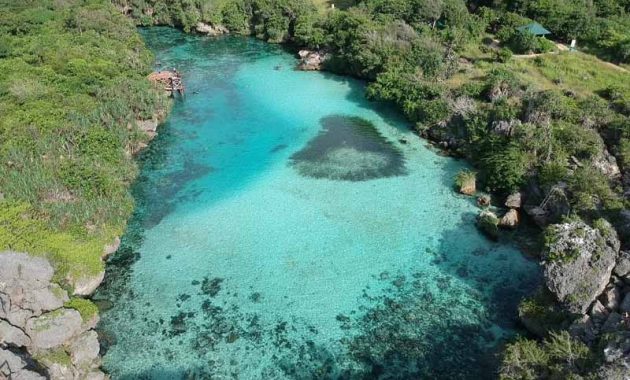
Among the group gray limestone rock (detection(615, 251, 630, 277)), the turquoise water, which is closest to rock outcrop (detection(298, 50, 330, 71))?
the turquoise water

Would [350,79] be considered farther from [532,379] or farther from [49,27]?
[532,379]

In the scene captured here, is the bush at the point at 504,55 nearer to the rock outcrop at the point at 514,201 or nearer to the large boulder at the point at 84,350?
the rock outcrop at the point at 514,201

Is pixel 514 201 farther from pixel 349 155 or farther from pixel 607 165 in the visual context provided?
pixel 349 155

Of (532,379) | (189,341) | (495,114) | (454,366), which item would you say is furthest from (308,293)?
(495,114)

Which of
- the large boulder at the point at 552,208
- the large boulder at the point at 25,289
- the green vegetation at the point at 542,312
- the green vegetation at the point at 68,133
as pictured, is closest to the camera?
the large boulder at the point at 25,289

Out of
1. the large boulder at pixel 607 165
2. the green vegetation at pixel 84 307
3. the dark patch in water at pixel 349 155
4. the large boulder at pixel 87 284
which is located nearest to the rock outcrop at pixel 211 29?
the dark patch in water at pixel 349 155

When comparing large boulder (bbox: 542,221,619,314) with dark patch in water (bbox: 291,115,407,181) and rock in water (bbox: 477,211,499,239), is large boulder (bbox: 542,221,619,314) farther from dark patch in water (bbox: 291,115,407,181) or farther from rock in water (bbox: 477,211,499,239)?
dark patch in water (bbox: 291,115,407,181)
